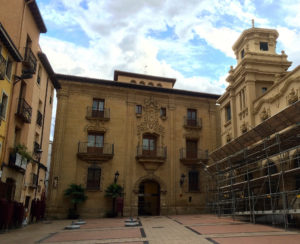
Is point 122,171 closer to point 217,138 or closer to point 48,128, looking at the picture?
point 48,128

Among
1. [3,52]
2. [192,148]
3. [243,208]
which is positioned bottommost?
[243,208]

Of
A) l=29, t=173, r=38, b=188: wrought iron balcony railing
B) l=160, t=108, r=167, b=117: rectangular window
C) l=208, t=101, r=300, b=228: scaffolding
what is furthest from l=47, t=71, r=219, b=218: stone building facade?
l=208, t=101, r=300, b=228: scaffolding

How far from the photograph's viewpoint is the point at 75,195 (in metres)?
24.8

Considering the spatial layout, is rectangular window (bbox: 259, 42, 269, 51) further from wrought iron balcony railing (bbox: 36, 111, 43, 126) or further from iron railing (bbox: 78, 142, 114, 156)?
wrought iron balcony railing (bbox: 36, 111, 43, 126)

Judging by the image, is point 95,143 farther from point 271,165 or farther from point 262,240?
point 262,240

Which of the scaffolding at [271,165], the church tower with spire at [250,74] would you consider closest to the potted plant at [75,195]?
the scaffolding at [271,165]

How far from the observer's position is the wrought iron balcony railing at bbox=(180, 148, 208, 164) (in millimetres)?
28422

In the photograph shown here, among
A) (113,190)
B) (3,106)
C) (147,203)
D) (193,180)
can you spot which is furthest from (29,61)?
(147,203)

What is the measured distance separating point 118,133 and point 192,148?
743 centimetres

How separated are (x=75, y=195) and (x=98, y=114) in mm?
7610

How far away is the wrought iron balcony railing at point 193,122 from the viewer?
98.0 ft

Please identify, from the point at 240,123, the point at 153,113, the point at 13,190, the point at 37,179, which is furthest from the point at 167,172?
the point at 13,190

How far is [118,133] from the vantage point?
28.0m

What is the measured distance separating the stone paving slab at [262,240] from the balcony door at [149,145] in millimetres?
17124
